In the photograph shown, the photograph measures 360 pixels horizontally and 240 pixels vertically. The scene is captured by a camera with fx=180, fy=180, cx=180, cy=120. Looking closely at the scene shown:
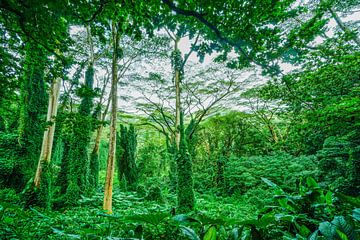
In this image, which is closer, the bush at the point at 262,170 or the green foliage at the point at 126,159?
the bush at the point at 262,170

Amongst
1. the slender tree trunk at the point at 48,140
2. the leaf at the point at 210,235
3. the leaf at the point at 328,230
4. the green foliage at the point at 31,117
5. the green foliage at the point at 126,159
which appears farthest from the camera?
the green foliage at the point at 126,159

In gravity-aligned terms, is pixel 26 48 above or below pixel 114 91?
below

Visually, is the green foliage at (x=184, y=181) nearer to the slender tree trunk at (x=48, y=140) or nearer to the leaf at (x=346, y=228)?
the slender tree trunk at (x=48, y=140)

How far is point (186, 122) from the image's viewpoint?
51.3ft

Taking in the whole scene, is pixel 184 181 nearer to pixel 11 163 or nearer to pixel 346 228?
pixel 346 228

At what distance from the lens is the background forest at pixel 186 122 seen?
167 centimetres

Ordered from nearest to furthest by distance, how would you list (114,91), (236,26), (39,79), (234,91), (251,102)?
(236,26) → (114,91) → (39,79) → (234,91) → (251,102)

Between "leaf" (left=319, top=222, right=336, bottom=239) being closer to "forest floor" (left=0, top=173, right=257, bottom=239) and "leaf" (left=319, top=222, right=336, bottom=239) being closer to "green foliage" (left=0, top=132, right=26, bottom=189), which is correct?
"forest floor" (left=0, top=173, right=257, bottom=239)

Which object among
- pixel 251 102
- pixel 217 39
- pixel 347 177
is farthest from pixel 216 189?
pixel 217 39

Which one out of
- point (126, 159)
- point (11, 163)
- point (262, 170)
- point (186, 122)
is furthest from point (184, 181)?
point (186, 122)

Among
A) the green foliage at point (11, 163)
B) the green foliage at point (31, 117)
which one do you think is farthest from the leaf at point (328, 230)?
the green foliage at point (11, 163)

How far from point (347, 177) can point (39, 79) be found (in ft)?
42.1

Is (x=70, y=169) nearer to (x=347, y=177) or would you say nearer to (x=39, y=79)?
(x=39, y=79)

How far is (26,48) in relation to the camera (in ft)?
9.95
